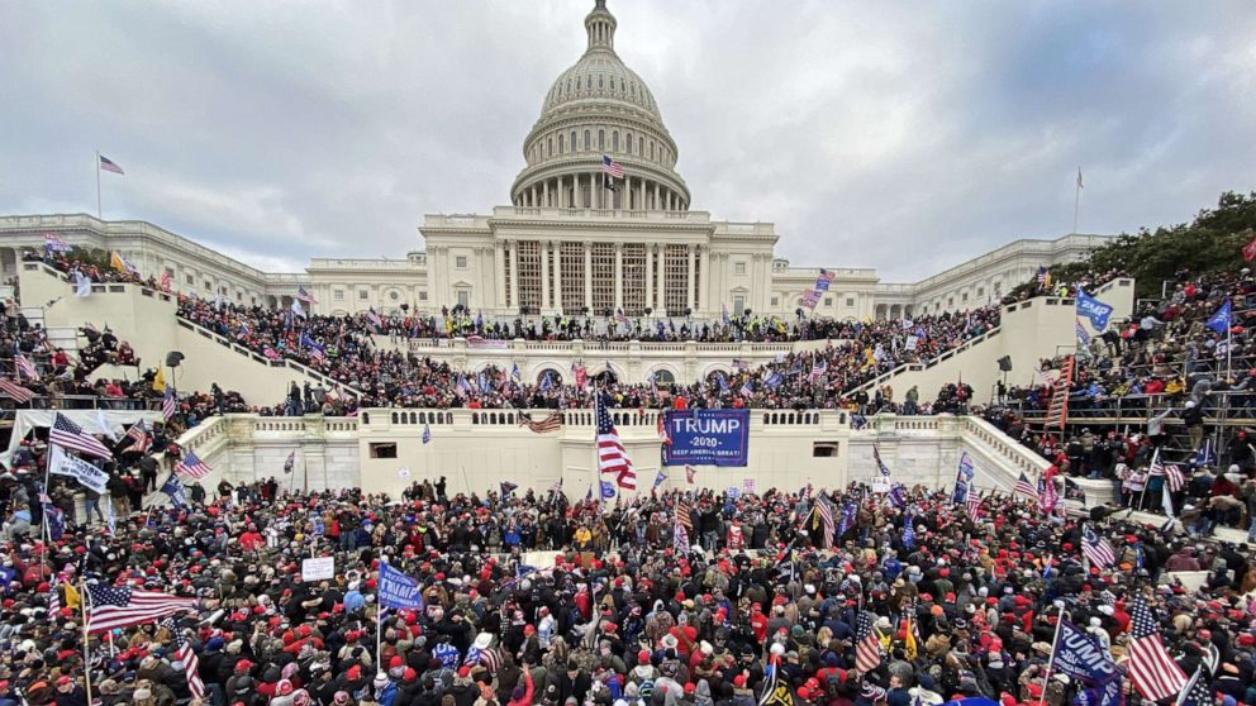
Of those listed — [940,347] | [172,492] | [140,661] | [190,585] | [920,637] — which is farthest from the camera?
[940,347]

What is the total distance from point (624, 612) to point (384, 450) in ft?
44.6

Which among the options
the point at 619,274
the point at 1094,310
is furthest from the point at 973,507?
the point at 619,274

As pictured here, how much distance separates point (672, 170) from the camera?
7419cm

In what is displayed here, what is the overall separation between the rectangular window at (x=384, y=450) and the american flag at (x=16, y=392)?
937cm

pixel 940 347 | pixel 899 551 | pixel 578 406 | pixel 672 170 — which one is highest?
pixel 672 170

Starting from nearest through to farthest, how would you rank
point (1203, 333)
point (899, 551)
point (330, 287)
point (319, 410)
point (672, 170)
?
point (899, 551)
point (1203, 333)
point (319, 410)
point (330, 287)
point (672, 170)

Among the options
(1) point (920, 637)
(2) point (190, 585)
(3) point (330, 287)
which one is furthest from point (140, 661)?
(3) point (330, 287)

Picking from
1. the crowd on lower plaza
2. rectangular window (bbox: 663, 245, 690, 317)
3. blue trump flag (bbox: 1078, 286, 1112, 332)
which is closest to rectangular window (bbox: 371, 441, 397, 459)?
the crowd on lower plaza

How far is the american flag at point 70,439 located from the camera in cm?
1079

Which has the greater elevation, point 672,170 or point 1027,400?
point 672,170

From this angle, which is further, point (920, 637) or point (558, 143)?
point (558, 143)

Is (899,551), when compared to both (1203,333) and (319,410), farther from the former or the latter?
(319,410)

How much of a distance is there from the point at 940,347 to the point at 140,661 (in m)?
30.4

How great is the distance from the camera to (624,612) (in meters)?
8.20
